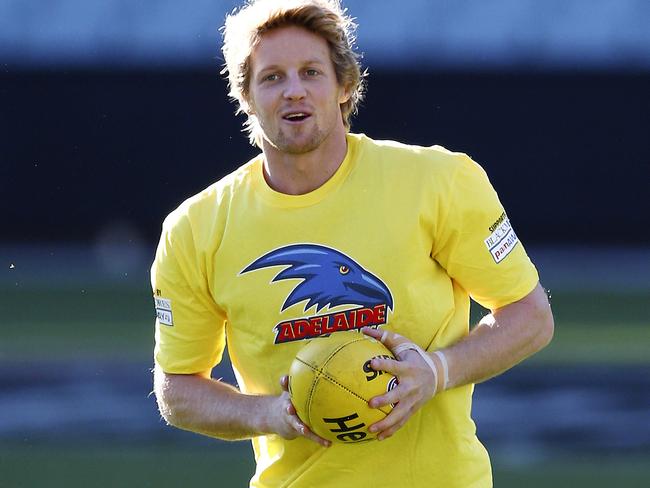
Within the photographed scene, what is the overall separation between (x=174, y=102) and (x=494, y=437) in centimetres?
995

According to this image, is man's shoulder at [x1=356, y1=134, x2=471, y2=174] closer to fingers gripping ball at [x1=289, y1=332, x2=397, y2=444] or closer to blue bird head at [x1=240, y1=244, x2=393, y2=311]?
blue bird head at [x1=240, y1=244, x2=393, y2=311]

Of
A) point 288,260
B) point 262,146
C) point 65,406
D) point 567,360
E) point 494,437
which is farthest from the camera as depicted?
point 567,360

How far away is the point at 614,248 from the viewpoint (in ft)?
56.0

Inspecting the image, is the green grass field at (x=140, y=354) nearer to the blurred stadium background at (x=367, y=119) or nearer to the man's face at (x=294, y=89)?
the blurred stadium background at (x=367, y=119)

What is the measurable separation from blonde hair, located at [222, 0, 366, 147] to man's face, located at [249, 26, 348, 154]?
25 mm

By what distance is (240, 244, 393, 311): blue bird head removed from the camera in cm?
361

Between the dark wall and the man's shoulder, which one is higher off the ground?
the dark wall

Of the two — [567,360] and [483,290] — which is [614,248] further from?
[483,290]

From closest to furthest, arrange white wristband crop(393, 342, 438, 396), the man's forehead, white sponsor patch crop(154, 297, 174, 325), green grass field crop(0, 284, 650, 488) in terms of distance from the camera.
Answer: white wristband crop(393, 342, 438, 396) → the man's forehead → white sponsor patch crop(154, 297, 174, 325) → green grass field crop(0, 284, 650, 488)

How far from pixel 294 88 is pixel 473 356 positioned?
2.94 ft

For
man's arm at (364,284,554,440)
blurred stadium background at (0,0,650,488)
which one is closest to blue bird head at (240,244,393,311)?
man's arm at (364,284,554,440)

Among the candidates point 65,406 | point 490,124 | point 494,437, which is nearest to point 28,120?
point 490,124

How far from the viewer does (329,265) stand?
11.9 ft

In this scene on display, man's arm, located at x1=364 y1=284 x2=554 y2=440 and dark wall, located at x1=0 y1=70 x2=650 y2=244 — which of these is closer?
man's arm, located at x1=364 y1=284 x2=554 y2=440
